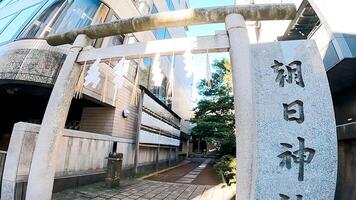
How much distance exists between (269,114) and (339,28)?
5.84m

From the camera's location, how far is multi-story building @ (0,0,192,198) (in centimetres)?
620

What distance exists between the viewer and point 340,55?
24.8 feet

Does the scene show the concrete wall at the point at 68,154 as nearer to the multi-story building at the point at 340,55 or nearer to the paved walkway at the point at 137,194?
the paved walkway at the point at 137,194

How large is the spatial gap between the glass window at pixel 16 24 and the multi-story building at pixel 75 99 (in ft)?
0.18

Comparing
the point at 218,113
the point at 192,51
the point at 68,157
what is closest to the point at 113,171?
the point at 68,157

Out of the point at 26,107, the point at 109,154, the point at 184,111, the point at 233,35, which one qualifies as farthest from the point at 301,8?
the point at 184,111

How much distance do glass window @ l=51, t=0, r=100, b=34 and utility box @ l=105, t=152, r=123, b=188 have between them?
5.24 meters

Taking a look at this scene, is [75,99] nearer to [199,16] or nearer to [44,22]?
[44,22]

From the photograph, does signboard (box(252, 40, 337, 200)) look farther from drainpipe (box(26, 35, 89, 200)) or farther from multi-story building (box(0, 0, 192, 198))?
drainpipe (box(26, 35, 89, 200))

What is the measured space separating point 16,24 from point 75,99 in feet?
12.9

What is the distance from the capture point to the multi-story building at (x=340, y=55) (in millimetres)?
4203

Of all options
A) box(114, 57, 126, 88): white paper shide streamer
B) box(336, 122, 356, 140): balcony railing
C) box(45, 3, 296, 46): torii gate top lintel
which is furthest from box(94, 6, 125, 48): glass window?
box(336, 122, 356, 140): balcony railing

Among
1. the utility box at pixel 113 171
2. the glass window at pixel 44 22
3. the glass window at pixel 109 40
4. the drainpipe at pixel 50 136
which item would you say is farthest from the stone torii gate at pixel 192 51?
the utility box at pixel 113 171

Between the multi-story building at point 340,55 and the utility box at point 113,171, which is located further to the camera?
the utility box at point 113,171
